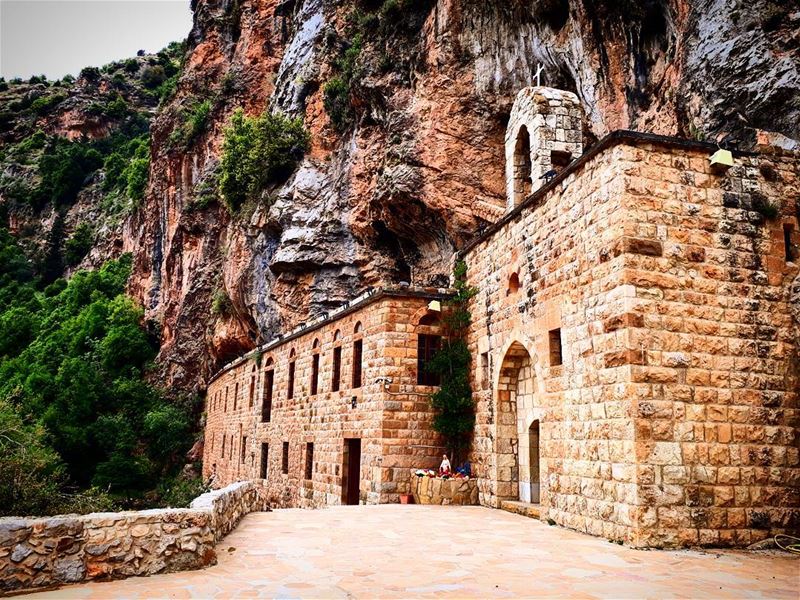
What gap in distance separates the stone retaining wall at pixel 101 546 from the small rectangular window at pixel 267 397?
15314mm

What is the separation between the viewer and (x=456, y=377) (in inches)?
514

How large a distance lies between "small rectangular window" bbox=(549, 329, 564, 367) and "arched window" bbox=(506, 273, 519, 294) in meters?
1.57

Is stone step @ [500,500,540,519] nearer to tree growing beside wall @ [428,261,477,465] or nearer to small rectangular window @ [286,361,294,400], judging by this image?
tree growing beside wall @ [428,261,477,465]

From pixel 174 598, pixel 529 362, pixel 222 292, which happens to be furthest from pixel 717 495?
pixel 222 292


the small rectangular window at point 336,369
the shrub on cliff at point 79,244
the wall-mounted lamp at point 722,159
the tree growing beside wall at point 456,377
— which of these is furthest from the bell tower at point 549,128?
the shrub on cliff at point 79,244

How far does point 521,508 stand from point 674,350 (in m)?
4.10

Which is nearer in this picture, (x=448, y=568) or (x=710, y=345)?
(x=448, y=568)

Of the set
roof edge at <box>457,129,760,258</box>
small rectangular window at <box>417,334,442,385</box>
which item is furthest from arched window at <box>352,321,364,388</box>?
roof edge at <box>457,129,760,258</box>

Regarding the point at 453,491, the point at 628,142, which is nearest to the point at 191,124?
the point at 453,491

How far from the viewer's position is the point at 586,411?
852cm

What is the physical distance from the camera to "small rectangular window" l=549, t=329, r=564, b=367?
31.8 feet

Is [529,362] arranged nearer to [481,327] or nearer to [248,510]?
[481,327]

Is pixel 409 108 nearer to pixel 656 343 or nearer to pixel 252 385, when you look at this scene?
pixel 252 385

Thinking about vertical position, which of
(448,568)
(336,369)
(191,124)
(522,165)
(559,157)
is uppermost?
(191,124)
